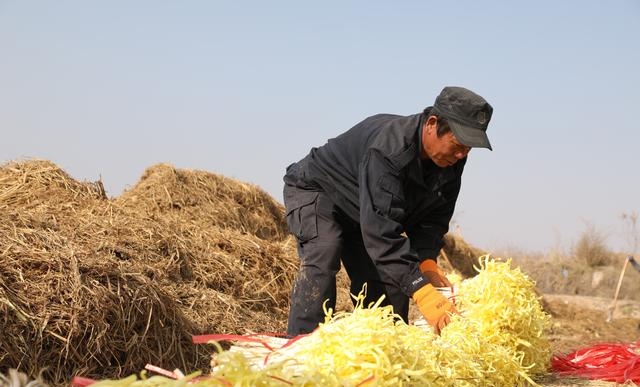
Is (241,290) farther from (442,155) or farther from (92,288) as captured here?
(442,155)

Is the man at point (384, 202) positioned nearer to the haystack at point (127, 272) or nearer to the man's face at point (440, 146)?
the man's face at point (440, 146)

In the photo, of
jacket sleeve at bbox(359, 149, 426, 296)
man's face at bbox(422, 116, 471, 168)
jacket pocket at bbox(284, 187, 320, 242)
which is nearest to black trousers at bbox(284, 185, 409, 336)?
jacket pocket at bbox(284, 187, 320, 242)

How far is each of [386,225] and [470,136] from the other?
2.13 feet

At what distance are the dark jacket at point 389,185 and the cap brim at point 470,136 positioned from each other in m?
0.24

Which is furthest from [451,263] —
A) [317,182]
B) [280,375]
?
[280,375]

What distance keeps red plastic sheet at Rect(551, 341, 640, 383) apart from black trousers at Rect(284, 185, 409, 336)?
51.1 inches

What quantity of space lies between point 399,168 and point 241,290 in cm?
345

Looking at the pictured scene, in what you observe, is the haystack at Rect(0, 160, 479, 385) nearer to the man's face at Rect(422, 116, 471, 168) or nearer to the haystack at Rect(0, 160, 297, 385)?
the haystack at Rect(0, 160, 297, 385)

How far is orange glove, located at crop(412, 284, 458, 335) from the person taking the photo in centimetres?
384

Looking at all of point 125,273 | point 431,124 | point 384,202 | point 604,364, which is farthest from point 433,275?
point 125,273

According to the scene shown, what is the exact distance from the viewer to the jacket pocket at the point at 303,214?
452 cm

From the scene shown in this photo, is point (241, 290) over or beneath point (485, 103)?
beneath

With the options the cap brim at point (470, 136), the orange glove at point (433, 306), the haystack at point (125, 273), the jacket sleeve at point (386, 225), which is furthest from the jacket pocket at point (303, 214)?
the haystack at point (125, 273)

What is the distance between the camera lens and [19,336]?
4.44m
